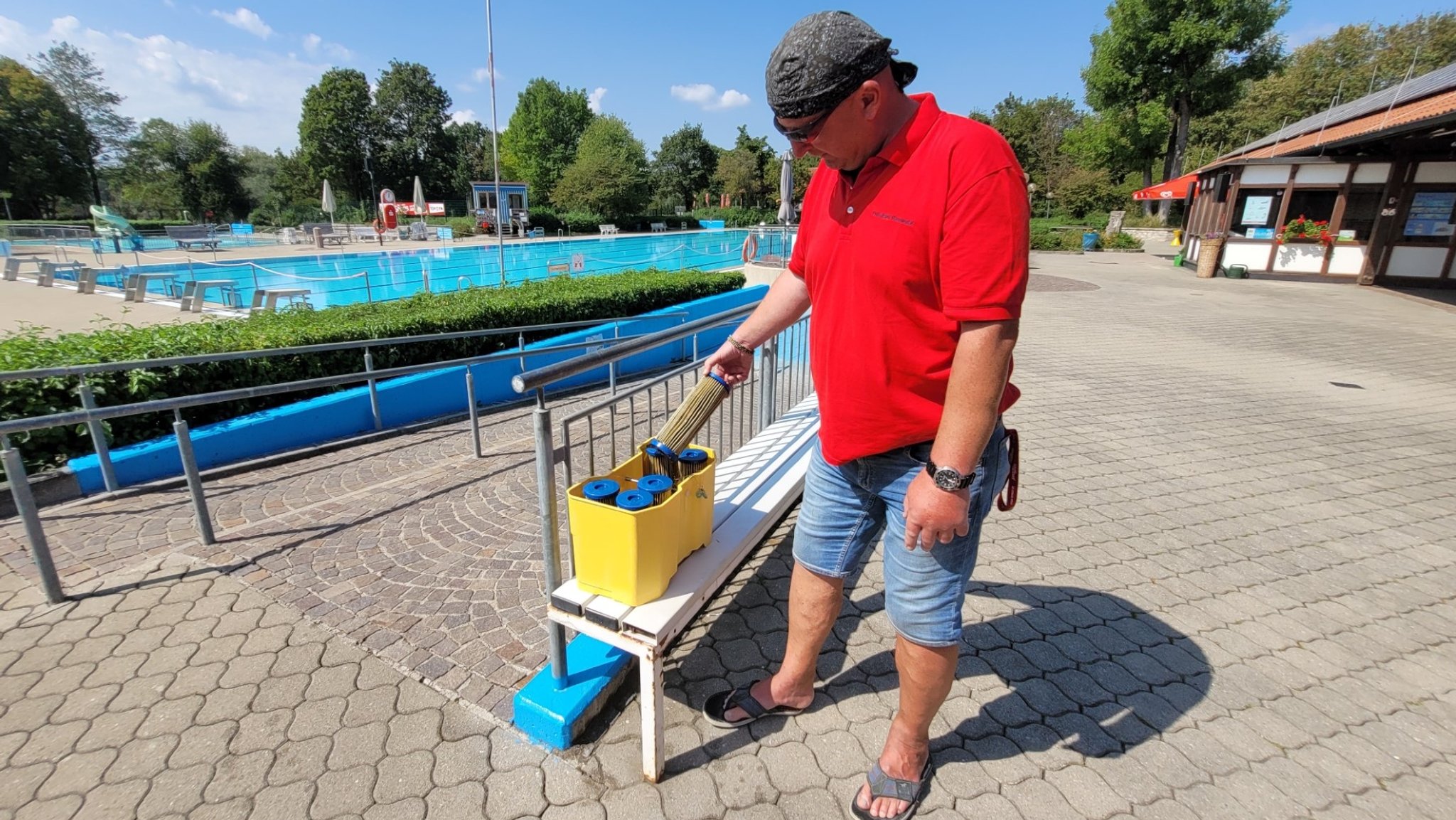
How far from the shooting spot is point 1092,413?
6.14m

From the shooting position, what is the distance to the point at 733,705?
7.13 ft

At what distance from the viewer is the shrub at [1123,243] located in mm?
29797

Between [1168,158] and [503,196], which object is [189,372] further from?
[1168,158]

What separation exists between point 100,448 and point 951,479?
5481 mm

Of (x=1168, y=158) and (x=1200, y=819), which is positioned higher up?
(x=1168, y=158)

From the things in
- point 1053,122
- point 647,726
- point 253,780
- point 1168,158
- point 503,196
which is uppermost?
point 1053,122

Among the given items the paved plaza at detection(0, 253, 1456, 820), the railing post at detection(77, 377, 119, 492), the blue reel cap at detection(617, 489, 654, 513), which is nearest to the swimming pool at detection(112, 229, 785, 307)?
the railing post at detection(77, 377, 119, 492)

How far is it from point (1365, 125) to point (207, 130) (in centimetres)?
7832

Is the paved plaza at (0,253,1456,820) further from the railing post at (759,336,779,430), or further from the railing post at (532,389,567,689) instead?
the railing post at (759,336,779,430)

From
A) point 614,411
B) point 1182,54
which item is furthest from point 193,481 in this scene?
point 1182,54

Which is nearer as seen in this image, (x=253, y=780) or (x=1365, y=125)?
(x=253, y=780)

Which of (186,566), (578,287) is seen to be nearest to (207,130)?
(578,287)

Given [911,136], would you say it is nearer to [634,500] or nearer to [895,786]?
[634,500]

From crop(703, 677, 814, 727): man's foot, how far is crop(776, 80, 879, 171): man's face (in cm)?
172
